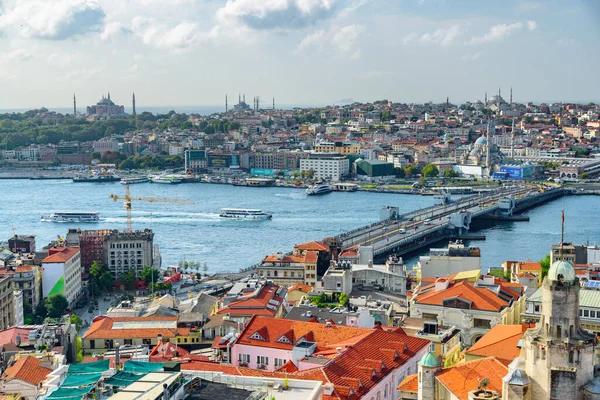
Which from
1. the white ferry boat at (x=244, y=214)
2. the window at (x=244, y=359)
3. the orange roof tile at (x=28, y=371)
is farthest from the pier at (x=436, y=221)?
the orange roof tile at (x=28, y=371)

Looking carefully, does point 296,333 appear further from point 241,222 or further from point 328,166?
point 328,166

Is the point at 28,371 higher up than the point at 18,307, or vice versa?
the point at 28,371

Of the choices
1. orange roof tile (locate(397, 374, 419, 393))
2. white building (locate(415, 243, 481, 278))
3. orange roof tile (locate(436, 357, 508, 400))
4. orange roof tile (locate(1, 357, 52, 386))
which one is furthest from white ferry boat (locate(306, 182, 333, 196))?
orange roof tile (locate(436, 357, 508, 400))

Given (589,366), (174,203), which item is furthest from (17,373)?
(174,203)

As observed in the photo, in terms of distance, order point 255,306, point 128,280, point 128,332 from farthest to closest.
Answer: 1. point 128,280
2. point 255,306
3. point 128,332

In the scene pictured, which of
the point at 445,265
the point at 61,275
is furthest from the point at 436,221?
the point at 61,275

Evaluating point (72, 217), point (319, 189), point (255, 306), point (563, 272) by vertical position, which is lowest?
point (72, 217)
